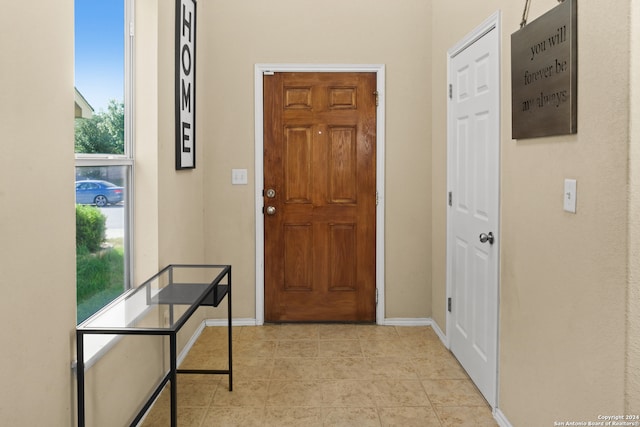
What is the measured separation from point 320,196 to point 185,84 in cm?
136

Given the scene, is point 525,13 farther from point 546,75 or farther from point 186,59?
point 186,59

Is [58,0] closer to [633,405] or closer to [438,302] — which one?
[633,405]

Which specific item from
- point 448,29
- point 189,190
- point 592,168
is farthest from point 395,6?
point 592,168

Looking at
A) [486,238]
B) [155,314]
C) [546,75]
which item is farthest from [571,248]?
[155,314]

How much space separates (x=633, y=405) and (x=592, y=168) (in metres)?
0.73

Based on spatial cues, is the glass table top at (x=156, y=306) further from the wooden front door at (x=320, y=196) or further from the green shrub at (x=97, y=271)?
the wooden front door at (x=320, y=196)

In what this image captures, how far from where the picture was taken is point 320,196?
4207mm

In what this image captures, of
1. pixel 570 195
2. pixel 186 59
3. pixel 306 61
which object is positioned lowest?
pixel 570 195

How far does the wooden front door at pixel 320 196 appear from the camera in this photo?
4.16 metres

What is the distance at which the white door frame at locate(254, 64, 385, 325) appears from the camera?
4.14m

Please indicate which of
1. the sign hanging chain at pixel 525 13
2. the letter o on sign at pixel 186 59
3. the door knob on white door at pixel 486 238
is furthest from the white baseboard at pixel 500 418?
the letter o on sign at pixel 186 59

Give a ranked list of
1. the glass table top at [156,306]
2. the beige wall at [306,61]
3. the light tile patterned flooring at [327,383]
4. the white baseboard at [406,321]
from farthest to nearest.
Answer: the white baseboard at [406,321]
the beige wall at [306,61]
the light tile patterned flooring at [327,383]
the glass table top at [156,306]

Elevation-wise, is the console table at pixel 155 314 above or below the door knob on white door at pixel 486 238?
below

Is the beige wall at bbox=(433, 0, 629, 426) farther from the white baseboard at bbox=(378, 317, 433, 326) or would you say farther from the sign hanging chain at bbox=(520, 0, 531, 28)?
the white baseboard at bbox=(378, 317, 433, 326)
